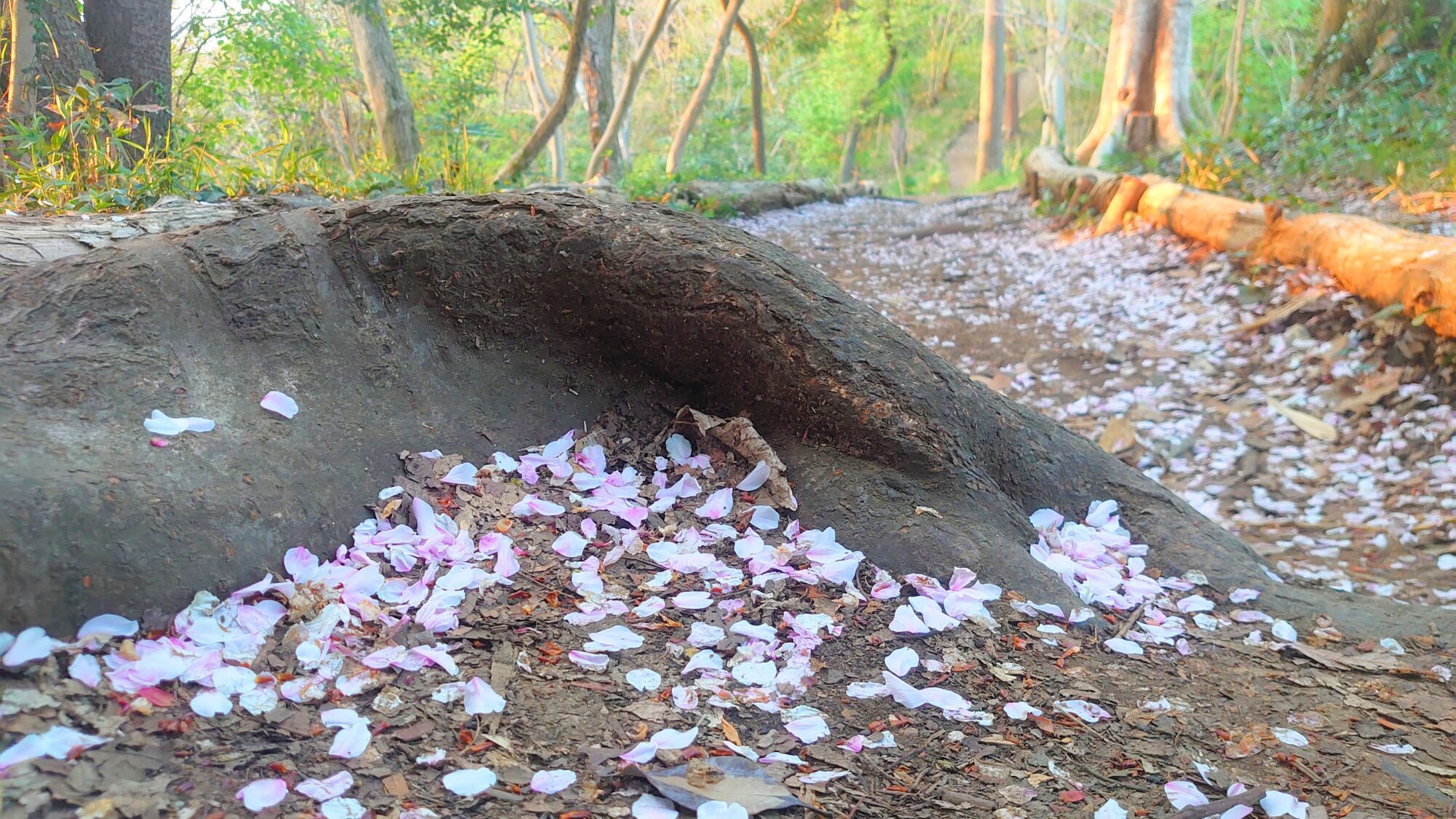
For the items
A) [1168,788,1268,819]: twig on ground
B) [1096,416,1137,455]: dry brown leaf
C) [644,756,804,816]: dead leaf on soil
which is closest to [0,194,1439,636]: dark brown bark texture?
[1168,788,1268,819]: twig on ground

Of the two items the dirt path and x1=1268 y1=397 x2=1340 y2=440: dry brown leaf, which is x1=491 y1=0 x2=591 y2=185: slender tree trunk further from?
x1=1268 y1=397 x2=1340 y2=440: dry brown leaf

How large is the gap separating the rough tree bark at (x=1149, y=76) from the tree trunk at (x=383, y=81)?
25.8ft

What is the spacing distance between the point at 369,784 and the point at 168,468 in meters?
0.70

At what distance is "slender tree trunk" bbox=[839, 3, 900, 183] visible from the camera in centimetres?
2300

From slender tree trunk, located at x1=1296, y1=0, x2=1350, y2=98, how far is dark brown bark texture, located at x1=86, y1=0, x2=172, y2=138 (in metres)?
9.52

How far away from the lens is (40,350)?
1.61 m

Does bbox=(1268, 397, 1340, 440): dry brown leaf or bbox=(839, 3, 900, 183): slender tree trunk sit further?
bbox=(839, 3, 900, 183): slender tree trunk

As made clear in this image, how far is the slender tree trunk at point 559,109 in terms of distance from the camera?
714cm

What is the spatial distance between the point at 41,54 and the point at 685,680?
4012 mm

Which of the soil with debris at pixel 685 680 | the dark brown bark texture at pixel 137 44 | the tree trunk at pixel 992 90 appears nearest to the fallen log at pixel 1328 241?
the soil with debris at pixel 685 680

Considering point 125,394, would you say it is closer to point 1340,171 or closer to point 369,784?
point 369,784

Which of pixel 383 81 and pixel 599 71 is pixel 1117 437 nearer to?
pixel 383 81

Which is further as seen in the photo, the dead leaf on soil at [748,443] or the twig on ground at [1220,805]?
the dead leaf on soil at [748,443]

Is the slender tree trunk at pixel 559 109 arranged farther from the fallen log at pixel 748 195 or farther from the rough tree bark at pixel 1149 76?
the rough tree bark at pixel 1149 76
